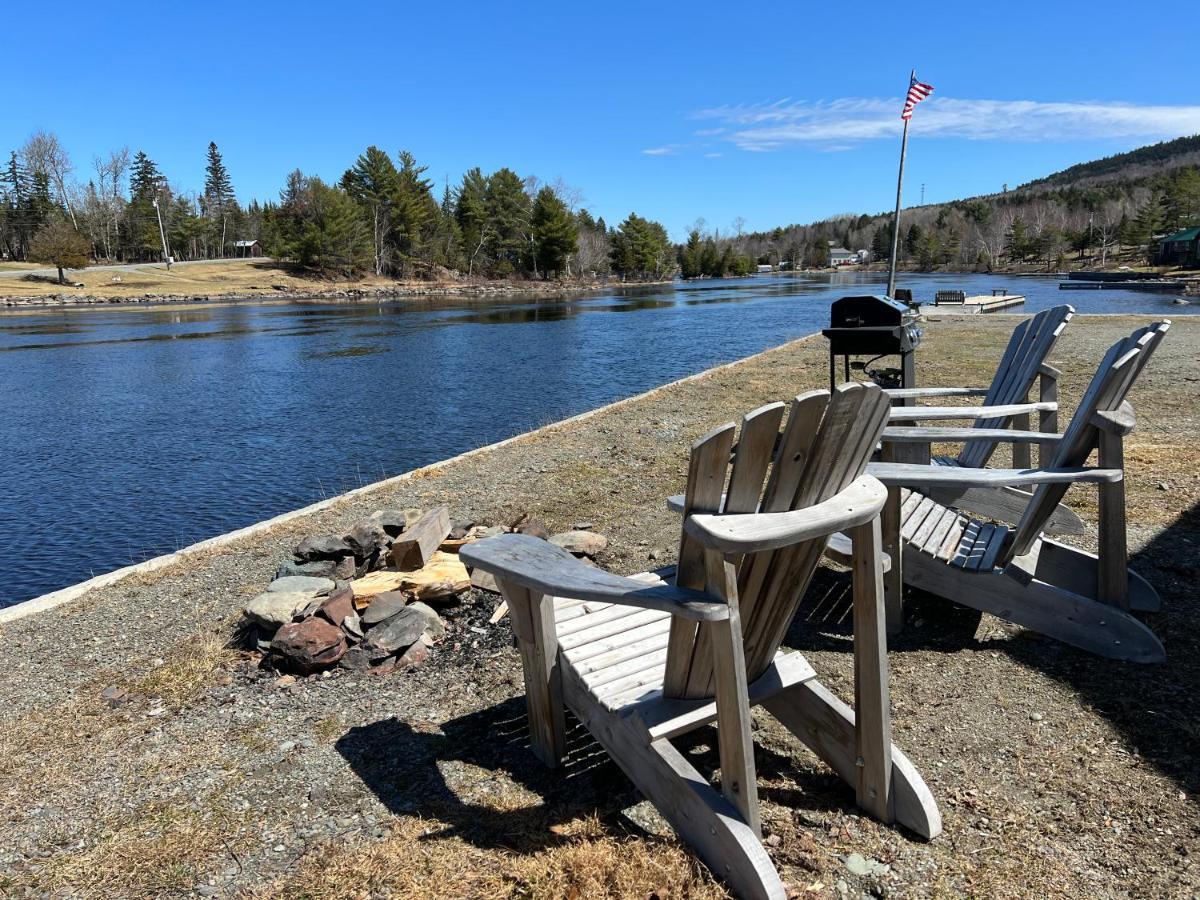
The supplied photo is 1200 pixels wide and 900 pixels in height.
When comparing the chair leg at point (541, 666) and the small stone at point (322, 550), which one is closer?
the chair leg at point (541, 666)

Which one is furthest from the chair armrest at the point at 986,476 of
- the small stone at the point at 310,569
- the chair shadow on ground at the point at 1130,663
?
the small stone at the point at 310,569

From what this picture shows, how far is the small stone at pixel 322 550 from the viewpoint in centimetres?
508

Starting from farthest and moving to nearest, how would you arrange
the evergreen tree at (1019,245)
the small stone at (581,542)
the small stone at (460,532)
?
1. the evergreen tree at (1019,245)
2. the small stone at (460,532)
3. the small stone at (581,542)

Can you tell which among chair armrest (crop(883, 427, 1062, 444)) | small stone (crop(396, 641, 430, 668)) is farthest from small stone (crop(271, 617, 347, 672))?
chair armrest (crop(883, 427, 1062, 444))

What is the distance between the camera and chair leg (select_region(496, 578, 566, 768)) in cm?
271

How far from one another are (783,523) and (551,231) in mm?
91054

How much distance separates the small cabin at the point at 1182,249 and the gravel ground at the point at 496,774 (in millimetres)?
83813

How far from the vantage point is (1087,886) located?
6.95 ft

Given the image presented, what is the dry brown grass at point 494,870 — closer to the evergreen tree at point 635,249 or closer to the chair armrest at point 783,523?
the chair armrest at point 783,523

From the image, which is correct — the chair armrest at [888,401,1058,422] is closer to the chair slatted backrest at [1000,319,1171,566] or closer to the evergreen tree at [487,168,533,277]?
the chair slatted backrest at [1000,319,1171,566]

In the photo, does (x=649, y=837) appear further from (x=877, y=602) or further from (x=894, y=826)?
(x=877, y=602)

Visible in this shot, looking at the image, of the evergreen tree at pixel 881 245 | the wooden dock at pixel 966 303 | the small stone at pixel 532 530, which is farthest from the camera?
the evergreen tree at pixel 881 245

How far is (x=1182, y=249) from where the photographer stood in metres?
72.2

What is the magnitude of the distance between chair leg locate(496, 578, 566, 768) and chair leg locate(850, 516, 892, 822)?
1.04 meters
